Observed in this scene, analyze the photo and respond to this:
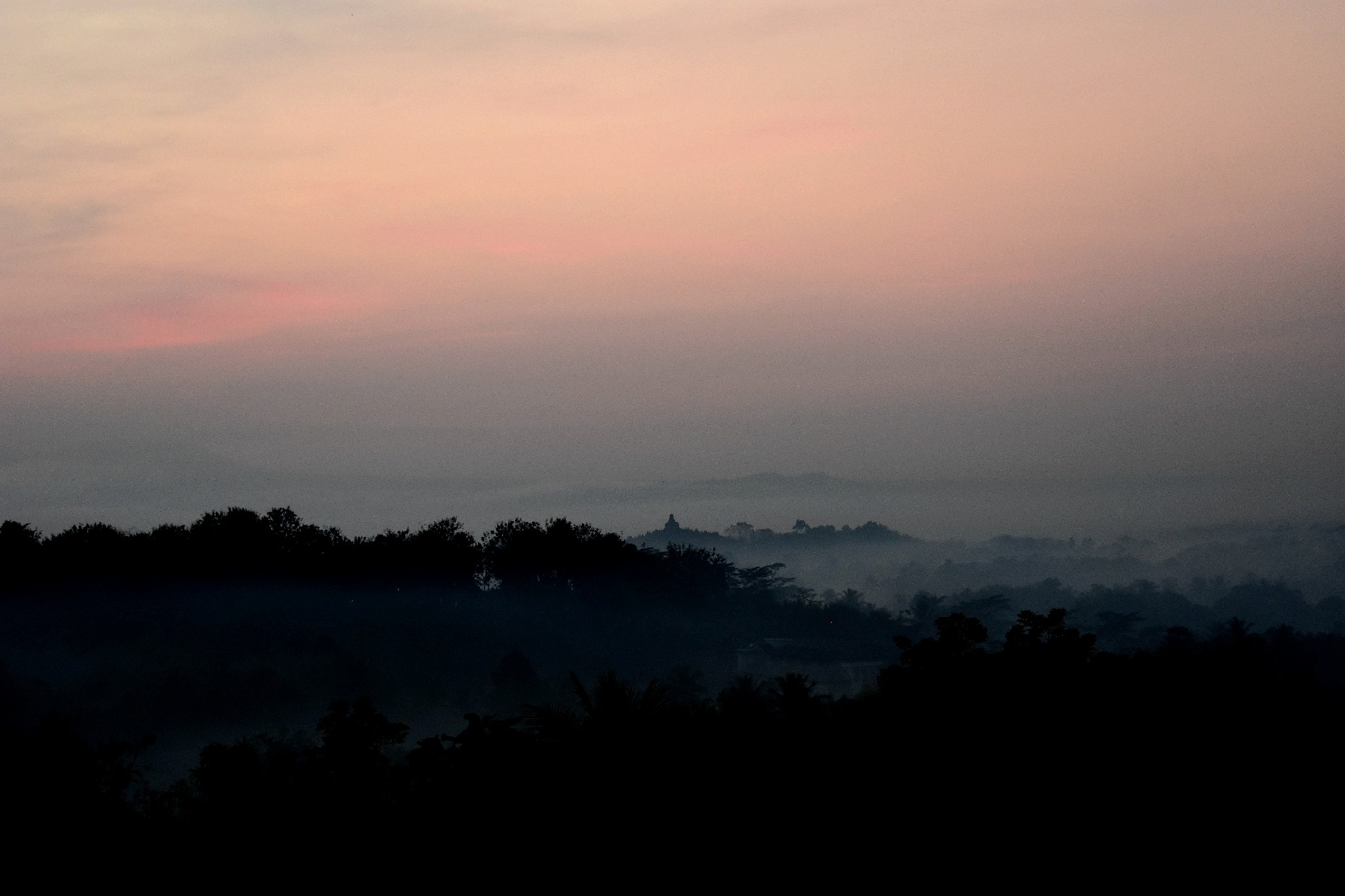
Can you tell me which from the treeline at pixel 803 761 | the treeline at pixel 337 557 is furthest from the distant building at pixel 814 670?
the treeline at pixel 803 761

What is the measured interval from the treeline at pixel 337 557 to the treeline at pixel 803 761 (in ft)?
362

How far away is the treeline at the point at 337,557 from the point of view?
149750mm

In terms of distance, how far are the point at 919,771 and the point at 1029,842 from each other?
4031 mm

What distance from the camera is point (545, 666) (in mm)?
170125

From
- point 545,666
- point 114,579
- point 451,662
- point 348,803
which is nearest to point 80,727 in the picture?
point 114,579

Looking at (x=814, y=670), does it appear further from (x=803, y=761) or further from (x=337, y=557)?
(x=803, y=761)

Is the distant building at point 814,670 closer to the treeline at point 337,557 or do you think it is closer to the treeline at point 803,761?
the treeline at point 337,557

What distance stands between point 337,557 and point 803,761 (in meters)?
140

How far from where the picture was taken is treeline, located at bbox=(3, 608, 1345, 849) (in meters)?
31.3

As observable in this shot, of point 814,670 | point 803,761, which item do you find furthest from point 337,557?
point 803,761

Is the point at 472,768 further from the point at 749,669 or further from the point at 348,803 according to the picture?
the point at 749,669

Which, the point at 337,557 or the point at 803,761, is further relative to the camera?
the point at 337,557

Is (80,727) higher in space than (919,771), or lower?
lower

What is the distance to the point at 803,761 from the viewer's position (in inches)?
1426
